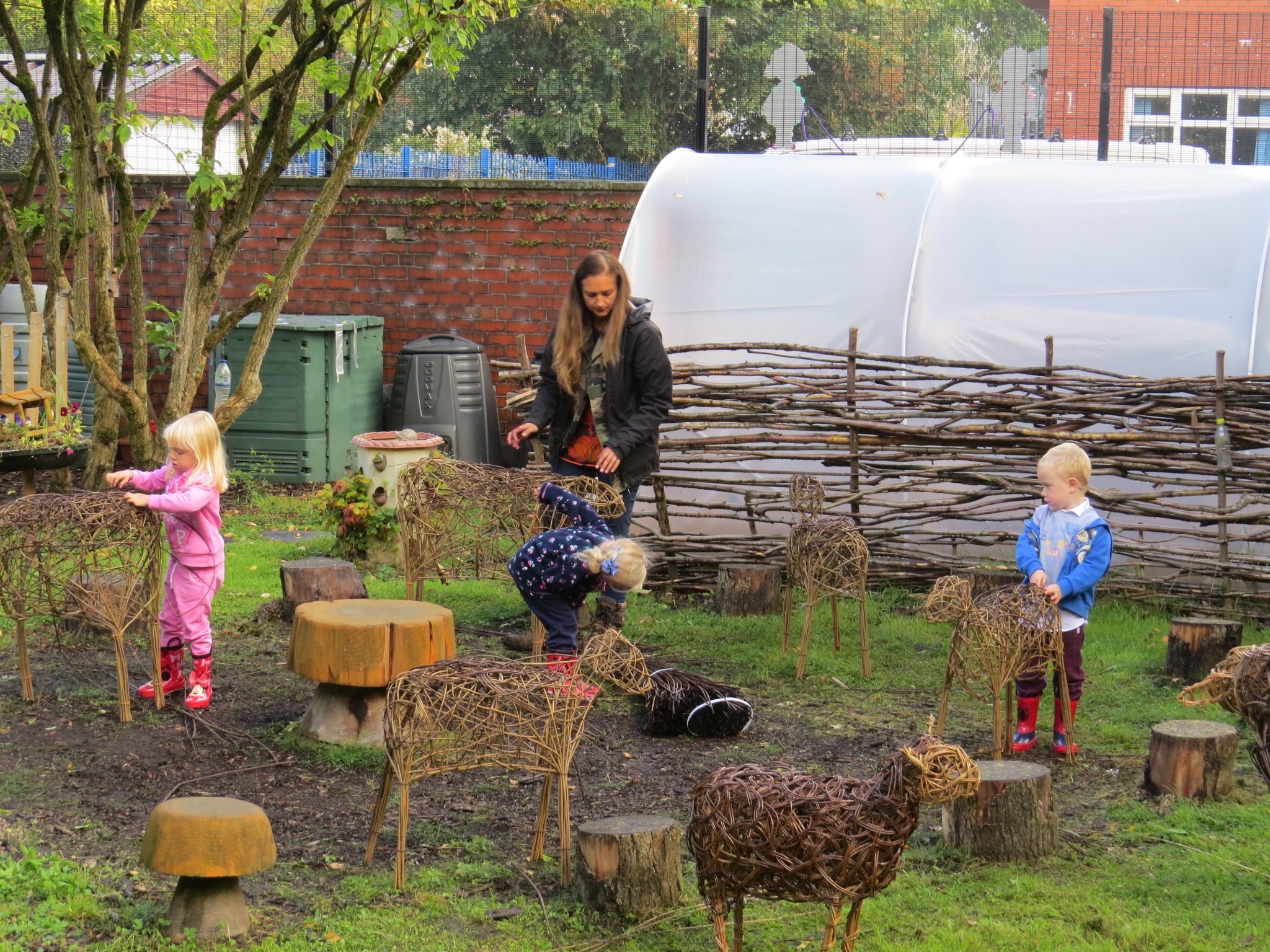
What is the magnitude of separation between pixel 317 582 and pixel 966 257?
4.12 meters

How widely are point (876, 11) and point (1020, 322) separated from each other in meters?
5.09

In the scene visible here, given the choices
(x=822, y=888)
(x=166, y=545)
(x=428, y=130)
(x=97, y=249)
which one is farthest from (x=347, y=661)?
(x=428, y=130)

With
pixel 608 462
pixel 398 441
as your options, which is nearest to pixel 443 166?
pixel 398 441

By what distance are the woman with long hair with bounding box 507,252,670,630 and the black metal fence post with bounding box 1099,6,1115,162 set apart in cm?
536

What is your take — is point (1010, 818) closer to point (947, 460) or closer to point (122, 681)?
point (122, 681)

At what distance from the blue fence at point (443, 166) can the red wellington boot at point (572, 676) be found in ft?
24.5

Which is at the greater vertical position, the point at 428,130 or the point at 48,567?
the point at 428,130

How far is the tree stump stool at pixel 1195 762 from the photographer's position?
4.50 m

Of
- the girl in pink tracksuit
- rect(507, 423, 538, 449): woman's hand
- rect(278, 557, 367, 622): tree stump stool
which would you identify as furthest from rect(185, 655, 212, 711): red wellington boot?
rect(507, 423, 538, 449): woman's hand

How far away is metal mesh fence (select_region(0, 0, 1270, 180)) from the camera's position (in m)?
10.2

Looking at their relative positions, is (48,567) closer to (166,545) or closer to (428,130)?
(166,545)

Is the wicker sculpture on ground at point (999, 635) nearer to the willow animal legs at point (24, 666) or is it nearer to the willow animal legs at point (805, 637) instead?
the willow animal legs at point (805, 637)

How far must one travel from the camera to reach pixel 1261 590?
6898 mm

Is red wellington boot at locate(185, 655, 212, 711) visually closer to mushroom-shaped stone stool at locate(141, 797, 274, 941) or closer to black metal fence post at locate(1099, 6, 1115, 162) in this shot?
mushroom-shaped stone stool at locate(141, 797, 274, 941)
